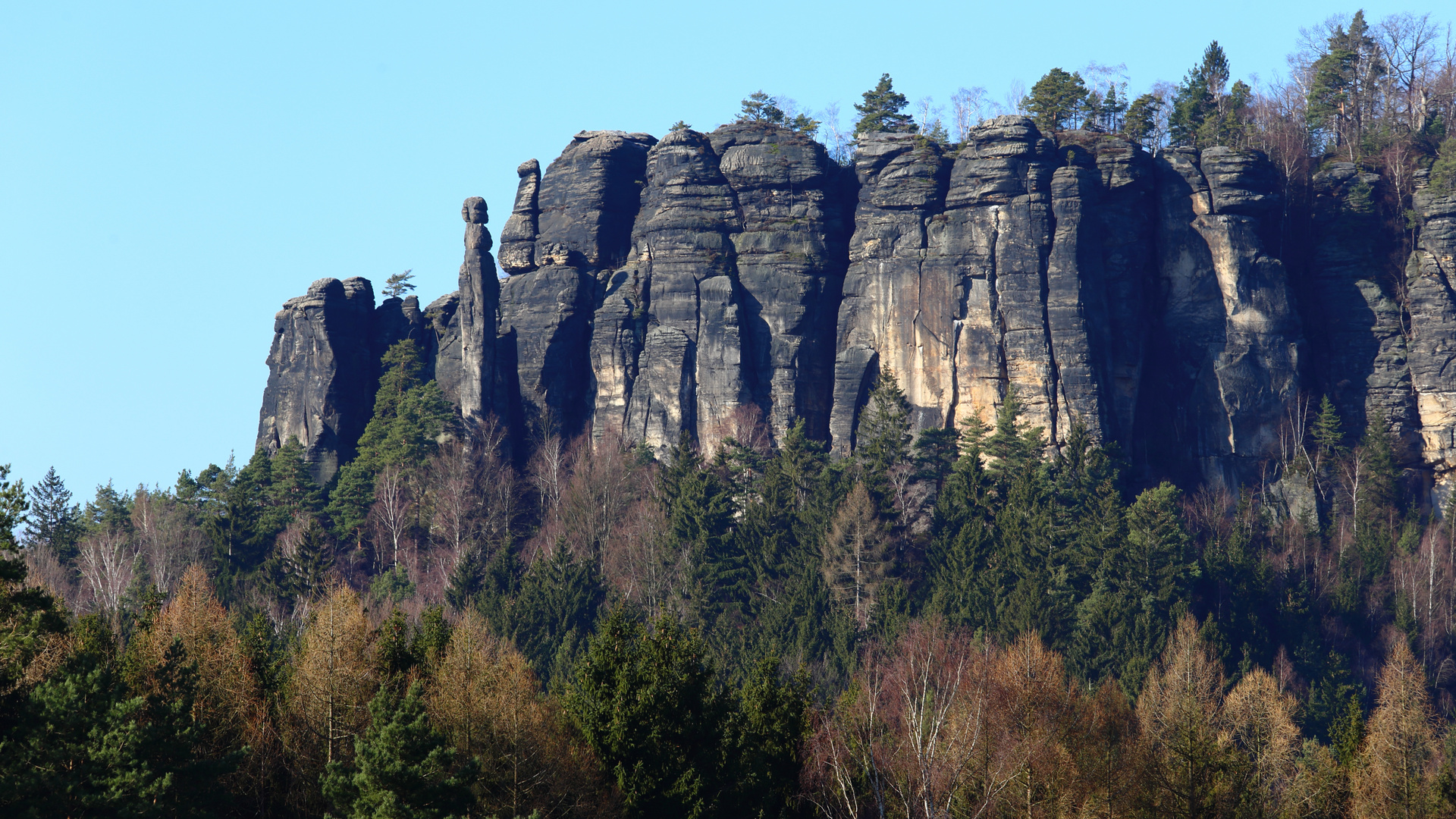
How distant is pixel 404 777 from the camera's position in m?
27.3

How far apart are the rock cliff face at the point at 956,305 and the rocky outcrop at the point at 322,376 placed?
22cm

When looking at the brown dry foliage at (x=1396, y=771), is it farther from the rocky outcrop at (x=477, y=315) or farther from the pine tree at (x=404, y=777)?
the rocky outcrop at (x=477, y=315)

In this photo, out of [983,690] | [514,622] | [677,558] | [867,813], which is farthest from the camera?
[677,558]

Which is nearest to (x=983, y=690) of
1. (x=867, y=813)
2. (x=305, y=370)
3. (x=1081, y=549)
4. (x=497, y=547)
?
(x=867, y=813)

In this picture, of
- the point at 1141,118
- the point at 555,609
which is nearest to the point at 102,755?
the point at 555,609

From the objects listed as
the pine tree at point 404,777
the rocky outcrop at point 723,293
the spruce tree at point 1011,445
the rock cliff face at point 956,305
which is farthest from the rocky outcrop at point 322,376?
the pine tree at point 404,777

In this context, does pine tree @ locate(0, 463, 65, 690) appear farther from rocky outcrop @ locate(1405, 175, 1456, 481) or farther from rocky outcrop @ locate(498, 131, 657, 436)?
rocky outcrop @ locate(1405, 175, 1456, 481)

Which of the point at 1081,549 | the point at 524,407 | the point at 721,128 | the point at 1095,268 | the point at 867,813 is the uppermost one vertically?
the point at 721,128

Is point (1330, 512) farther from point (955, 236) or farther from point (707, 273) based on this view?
point (707, 273)

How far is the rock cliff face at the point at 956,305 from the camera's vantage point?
243 ft

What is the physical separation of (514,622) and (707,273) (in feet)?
82.2

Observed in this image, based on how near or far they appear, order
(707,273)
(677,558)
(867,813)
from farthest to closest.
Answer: (707,273), (677,558), (867,813)

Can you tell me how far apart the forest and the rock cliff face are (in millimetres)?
1799

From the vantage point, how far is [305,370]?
8231 centimetres
